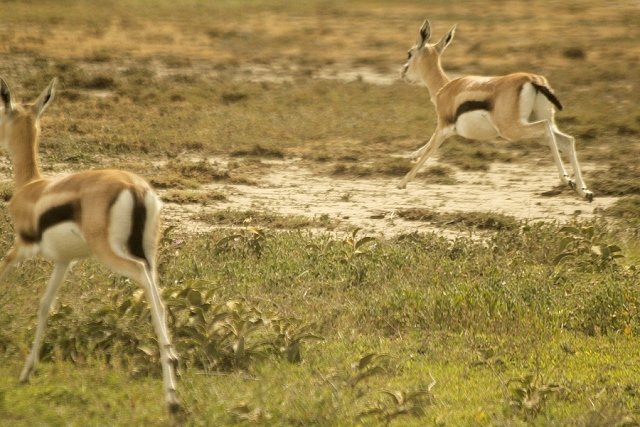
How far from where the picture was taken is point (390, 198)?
1060 centimetres

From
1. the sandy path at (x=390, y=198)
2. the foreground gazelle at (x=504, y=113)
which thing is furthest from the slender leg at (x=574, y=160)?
the sandy path at (x=390, y=198)

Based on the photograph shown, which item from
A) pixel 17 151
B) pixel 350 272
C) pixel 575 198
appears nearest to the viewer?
pixel 17 151

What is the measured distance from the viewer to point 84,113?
13.6 meters

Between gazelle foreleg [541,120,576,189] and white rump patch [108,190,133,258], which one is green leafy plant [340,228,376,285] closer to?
gazelle foreleg [541,120,576,189]

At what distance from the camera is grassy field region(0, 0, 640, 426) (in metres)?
5.48

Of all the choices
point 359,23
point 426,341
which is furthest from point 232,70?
point 426,341

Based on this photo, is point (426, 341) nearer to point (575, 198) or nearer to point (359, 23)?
point (575, 198)

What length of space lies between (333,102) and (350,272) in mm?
7517

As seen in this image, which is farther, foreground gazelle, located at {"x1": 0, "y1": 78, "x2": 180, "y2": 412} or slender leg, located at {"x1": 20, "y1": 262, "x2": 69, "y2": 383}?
slender leg, located at {"x1": 20, "y1": 262, "x2": 69, "y2": 383}

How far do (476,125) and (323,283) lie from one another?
3.53m

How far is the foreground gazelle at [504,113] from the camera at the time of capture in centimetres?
1030

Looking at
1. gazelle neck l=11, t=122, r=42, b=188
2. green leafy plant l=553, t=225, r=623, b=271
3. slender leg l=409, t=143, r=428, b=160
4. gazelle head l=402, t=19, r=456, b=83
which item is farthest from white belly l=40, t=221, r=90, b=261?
gazelle head l=402, t=19, r=456, b=83

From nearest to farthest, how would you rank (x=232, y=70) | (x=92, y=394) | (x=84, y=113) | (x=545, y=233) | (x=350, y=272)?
1. (x=92, y=394)
2. (x=350, y=272)
3. (x=545, y=233)
4. (x=84, y=113)
5. (x=232, y=70)

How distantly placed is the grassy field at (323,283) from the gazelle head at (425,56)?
2.66ft
